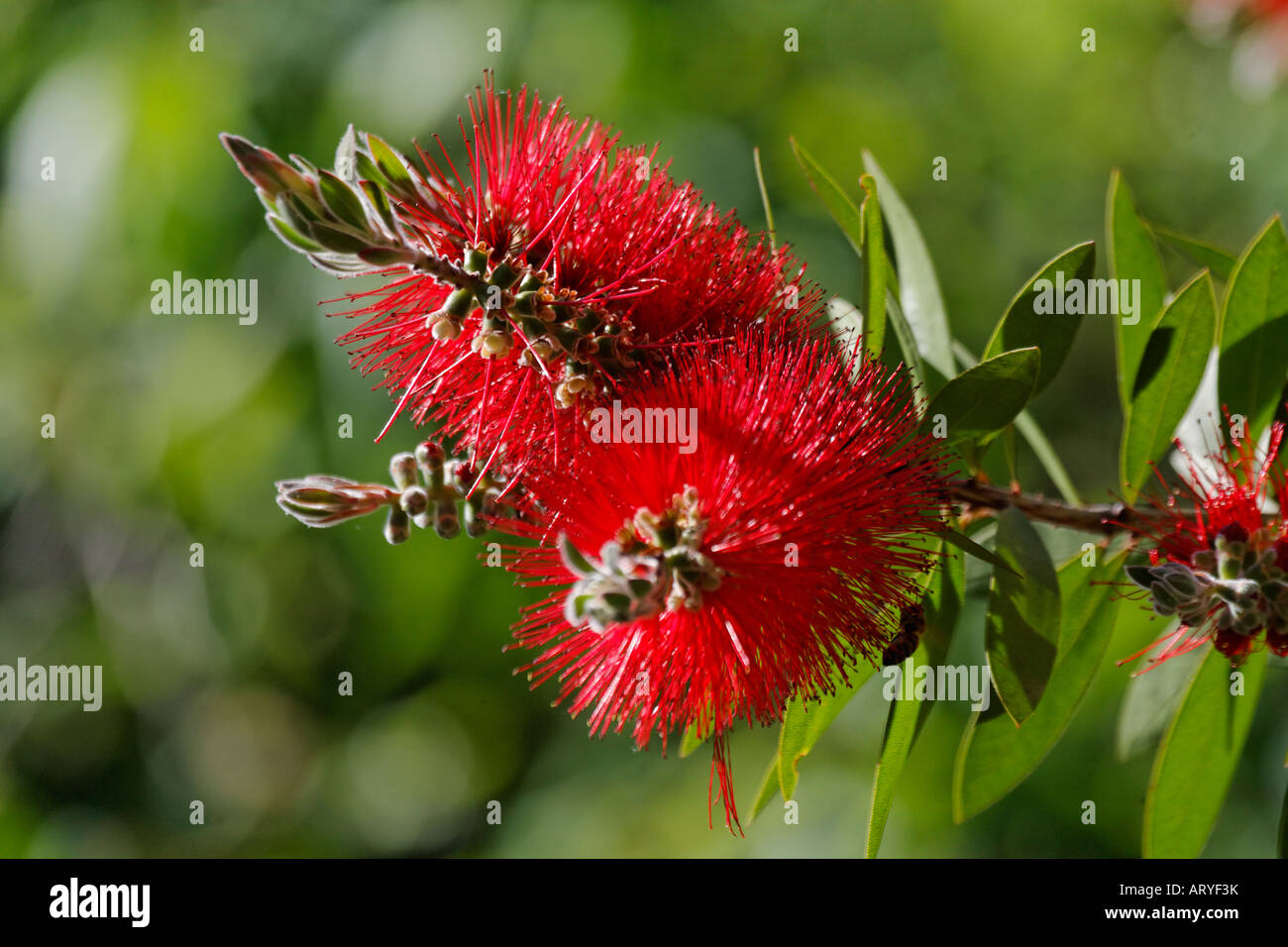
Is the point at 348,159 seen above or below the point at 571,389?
above

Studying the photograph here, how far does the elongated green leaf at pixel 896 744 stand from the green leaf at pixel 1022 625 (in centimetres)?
5

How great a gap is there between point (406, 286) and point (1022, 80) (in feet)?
7.12

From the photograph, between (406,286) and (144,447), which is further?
(144,447)

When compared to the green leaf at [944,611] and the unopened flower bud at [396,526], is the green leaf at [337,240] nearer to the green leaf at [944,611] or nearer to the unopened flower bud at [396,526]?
the unopened flower bud at [396,526]

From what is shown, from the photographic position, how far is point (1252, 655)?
2.27 feet

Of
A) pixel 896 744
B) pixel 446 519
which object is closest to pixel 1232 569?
pixel 896 744

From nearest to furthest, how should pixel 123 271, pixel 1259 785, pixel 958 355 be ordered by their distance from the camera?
1. pixel 958 355
2. pixel 1259 785
3. pixel 123 271

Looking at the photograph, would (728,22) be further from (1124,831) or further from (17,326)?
(1124,831)

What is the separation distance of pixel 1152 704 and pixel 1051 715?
22cm

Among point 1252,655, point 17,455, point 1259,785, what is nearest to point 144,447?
point 17,455

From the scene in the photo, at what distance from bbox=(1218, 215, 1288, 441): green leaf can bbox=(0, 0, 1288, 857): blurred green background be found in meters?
1.27

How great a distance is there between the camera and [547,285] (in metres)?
0.56

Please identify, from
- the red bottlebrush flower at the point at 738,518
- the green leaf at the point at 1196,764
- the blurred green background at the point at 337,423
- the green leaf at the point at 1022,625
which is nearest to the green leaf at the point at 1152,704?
the green leaf at the point at 1196,764
